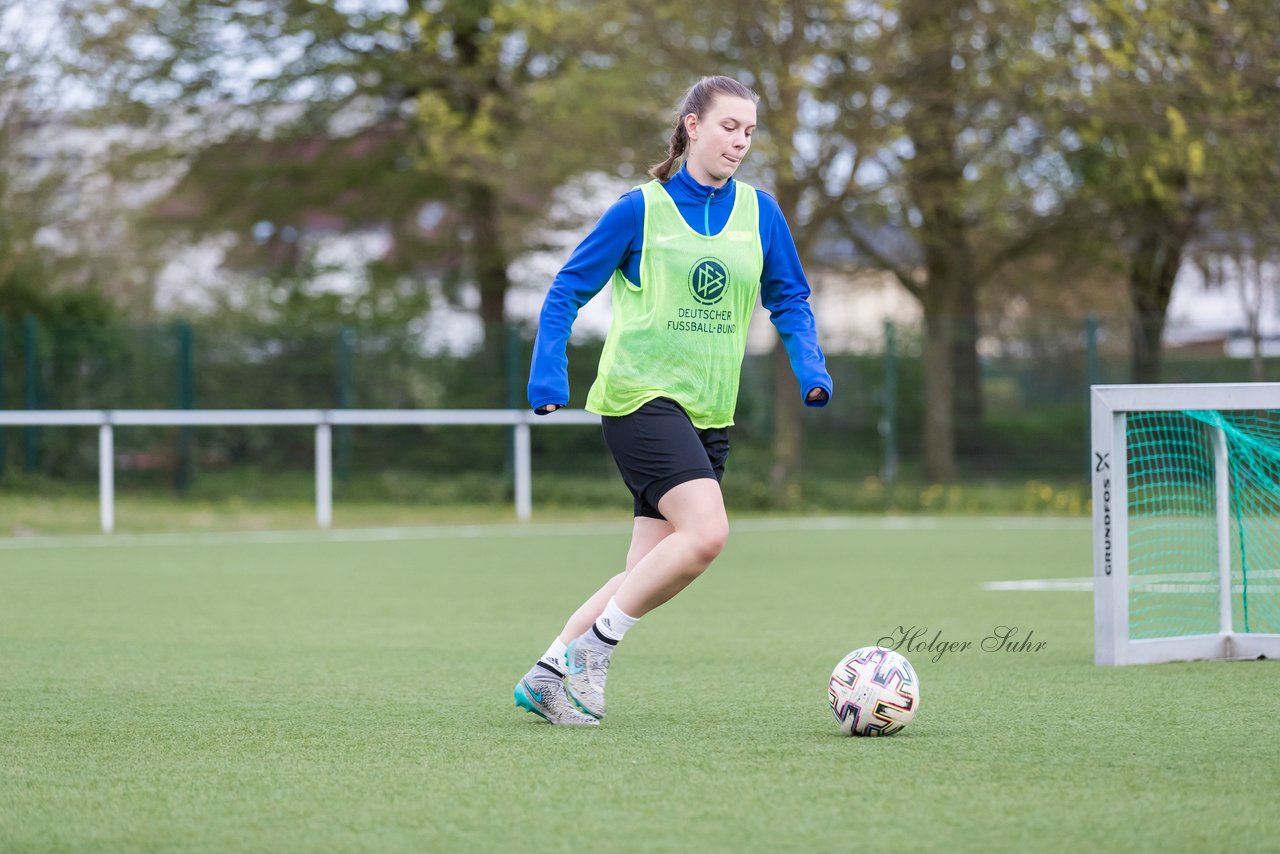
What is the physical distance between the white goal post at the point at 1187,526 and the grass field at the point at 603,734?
0.75 feet

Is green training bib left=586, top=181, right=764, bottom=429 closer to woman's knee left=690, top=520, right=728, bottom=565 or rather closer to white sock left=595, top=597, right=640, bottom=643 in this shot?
woman's knee left=690, top=520, right=728, bottom=565

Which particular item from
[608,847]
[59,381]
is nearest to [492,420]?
[59,381]

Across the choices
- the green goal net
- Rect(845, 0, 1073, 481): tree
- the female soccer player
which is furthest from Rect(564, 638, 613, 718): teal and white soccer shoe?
Rect(845, 0, 1073, 481): tree

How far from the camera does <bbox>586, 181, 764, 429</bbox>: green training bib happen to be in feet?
17.2

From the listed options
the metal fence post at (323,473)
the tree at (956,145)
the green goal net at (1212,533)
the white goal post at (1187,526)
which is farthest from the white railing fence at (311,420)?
the green goal net at (1212,533)

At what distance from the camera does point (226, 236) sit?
26125 mm

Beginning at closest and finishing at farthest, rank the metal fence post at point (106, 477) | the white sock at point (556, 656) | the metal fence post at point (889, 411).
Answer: the white sock at point (556, 656)
the metal fence post at point (106, 477)
the metal fence post at point (889, 411)

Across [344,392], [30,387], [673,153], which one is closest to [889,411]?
[344,392]

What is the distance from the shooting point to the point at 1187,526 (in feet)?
25.1

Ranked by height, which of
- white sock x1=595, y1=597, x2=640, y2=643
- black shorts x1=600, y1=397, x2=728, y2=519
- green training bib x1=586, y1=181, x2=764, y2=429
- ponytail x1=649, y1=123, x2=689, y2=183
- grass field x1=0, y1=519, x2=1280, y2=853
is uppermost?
ponytail x1=649, y1=123, x2=689, y2=183

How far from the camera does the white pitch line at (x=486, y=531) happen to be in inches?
598

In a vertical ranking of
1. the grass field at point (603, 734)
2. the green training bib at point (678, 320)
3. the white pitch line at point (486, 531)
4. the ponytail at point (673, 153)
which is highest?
the ponytail at point (673, 153)

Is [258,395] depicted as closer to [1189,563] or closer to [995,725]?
[1189,563]

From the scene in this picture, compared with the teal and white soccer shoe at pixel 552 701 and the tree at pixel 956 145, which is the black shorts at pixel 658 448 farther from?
the tree at pixel 956 145
